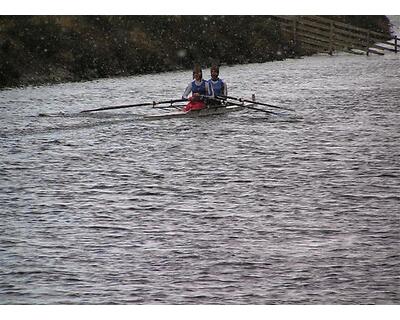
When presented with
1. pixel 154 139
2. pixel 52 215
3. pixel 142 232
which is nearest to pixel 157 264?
pixel 142 232

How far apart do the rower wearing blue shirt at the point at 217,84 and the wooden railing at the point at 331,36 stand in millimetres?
757

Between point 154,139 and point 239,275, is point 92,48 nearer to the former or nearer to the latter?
point 154,139

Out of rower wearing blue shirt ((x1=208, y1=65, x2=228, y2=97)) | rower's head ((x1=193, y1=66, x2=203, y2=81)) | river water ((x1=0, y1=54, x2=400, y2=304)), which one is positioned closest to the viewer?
river water ((x1=0, y1=54, x2=400, y2=304))

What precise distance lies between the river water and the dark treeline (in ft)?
0.46

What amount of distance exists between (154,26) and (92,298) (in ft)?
8.40

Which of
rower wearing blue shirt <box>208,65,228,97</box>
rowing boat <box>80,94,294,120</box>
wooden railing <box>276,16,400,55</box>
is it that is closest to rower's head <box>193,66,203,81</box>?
rower wearing blue shirt <box>208,65,228,97</box>

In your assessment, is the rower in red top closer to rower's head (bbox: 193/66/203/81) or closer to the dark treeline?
rower's head (bbox: 193/66/203/81)

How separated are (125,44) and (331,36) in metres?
1.82

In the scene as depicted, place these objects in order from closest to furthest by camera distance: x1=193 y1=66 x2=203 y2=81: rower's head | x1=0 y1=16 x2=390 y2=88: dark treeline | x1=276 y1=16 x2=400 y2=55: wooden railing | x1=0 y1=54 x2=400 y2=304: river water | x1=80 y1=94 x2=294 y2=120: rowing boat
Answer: x1=0 y1=54 x2=400 y2=304: river water < x1=276 y1=16 x2=400 y2=55: wooden railing < x1=0 y1=16 x2=390 y2=88: dark treeline < x1=193 y1=66 x2=203 y2=81: rower's head < x1=80 y1=94 x2=294 y2=120: rowing boat

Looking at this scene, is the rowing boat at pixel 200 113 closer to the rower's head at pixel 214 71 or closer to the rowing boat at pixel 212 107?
the rowing boat at pixel 212 107

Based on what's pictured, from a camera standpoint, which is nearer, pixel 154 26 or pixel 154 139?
pixel 154 26

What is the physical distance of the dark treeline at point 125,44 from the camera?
811cm

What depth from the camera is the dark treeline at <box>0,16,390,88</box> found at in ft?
26.6
